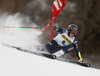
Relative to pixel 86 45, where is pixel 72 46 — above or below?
below

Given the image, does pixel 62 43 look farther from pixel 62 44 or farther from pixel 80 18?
pixel 80 18

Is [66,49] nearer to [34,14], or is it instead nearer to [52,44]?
[52,44]

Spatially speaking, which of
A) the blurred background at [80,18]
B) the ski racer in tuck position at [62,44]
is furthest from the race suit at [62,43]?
the blurred background at [80,18]

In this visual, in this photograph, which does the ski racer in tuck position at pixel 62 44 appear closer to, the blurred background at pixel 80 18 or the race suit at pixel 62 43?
the race suit at pixel 62 43

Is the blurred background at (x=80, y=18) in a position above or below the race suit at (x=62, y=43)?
above

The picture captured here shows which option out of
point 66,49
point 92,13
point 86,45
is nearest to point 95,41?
point 86,45

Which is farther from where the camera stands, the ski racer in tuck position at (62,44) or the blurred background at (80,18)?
the blurred background at (80,18)

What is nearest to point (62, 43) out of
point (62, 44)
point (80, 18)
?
point (62, 44)

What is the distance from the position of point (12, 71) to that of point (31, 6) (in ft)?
19.8

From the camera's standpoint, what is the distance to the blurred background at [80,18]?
20.6 feet

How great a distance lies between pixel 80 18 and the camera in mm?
6449

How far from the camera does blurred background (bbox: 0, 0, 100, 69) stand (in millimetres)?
6285

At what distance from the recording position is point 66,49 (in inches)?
123

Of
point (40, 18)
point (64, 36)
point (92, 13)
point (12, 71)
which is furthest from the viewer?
point (40, 18)
